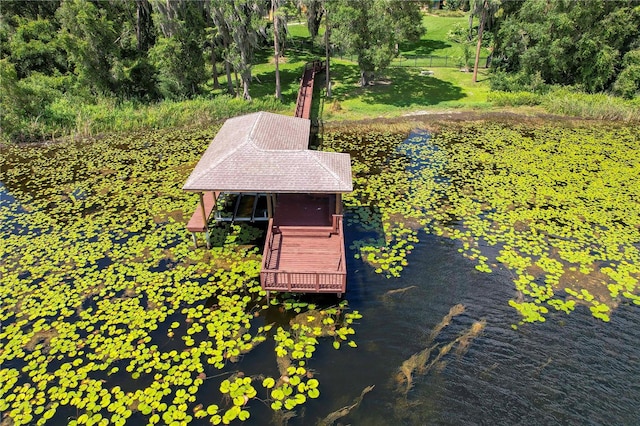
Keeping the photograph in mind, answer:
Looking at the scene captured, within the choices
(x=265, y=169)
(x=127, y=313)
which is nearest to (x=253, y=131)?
(x=265, y=169)

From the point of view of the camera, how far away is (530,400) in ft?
33.2

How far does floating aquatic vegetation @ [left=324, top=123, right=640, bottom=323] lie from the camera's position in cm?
1410

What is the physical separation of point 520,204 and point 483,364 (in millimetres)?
9823

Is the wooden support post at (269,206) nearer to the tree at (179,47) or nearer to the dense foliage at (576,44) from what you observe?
the tree at (179,47)

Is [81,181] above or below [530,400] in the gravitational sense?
above

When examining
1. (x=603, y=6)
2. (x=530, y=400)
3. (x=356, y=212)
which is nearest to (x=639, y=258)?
(x=530, y=400)

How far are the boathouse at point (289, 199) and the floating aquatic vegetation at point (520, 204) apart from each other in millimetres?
1995

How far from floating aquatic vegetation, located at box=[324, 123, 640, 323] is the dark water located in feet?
2.71

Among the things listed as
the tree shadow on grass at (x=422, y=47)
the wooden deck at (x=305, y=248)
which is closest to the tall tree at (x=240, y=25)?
the wooden deck at (x=305, y=248)

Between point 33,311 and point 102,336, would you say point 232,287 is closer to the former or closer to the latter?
point 102,336

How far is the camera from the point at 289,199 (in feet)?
54.6

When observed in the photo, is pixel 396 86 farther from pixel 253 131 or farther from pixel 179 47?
pixel 253 131

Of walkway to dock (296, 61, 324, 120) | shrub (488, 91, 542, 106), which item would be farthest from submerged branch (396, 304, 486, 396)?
shrub (488, 91, 542, 106)

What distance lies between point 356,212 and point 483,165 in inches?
353
